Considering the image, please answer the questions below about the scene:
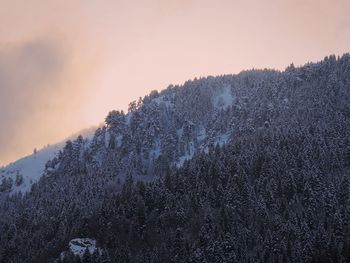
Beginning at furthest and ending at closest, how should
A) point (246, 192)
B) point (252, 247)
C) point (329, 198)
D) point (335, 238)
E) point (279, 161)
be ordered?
point (279, 161)
point (246, 192)
point (329, 198)
point (252, 247)
point (335, 238)

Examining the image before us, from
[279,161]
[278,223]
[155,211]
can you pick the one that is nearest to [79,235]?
[155,211]

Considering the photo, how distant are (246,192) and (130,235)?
43434 mm

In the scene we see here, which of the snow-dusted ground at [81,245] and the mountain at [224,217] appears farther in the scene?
the snow-dusted ground at [81,245]

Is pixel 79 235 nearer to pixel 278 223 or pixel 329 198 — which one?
pixel 278 223

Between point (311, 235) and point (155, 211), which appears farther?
point (155, 211)

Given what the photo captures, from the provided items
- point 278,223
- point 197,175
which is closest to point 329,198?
point 278,223

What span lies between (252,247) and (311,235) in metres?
18.1

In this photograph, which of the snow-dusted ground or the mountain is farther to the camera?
the snow-dusted ground

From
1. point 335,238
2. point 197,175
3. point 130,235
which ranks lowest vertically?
point 335,238

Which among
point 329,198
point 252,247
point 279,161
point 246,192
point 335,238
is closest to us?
point 335,238

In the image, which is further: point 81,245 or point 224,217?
point 224,217

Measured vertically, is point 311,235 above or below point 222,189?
below

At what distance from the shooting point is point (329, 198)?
157 m

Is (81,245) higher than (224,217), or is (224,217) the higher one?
(81,245)
